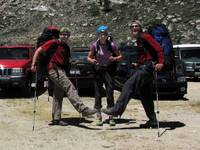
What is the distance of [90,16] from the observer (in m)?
Answer: 41.2

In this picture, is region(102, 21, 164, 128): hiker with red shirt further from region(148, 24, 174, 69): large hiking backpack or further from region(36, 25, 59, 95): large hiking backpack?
region(36, 25, 59, 95): large hiking backpack

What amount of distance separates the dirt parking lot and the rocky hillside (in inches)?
953

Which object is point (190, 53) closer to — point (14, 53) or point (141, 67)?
point (14, 53)

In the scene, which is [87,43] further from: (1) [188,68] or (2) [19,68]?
(2) [19,68]

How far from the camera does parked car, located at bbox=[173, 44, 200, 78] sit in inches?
948

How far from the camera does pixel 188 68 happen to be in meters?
24.2

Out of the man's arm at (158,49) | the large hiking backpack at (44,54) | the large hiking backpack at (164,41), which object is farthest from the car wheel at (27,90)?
the man's arm at (158,49)

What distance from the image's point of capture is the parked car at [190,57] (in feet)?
79.0

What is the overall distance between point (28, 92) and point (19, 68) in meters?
1.23

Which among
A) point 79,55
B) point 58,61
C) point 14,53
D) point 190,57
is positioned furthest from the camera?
point 190,57

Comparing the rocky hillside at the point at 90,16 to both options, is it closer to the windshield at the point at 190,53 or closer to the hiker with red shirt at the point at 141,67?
the windshield at the point at 190,53

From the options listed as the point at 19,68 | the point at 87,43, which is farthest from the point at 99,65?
the point at 87,43

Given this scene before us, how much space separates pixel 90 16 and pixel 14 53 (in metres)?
23.8

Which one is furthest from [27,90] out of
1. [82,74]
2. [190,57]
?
[190,57]
